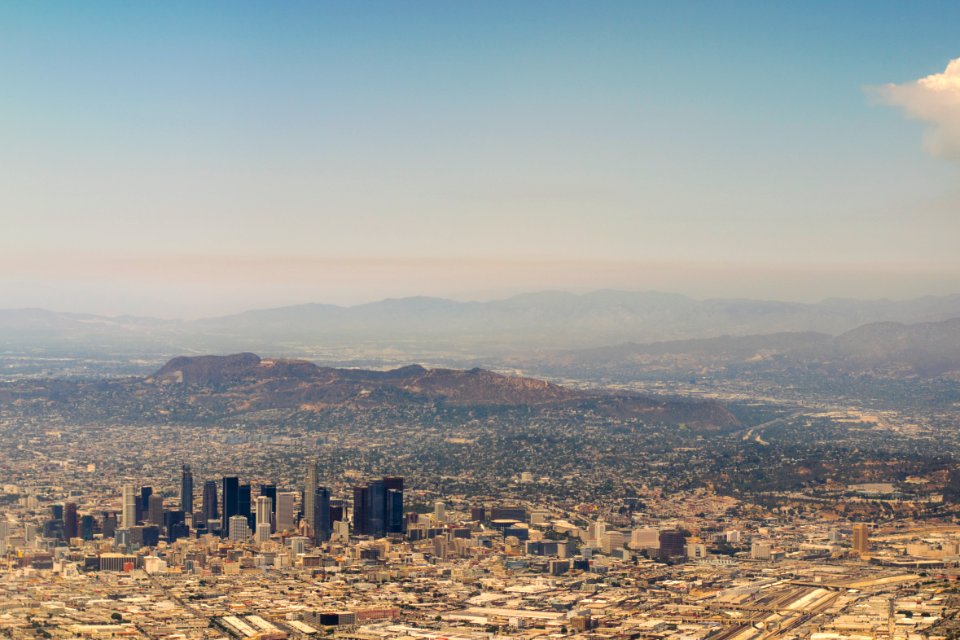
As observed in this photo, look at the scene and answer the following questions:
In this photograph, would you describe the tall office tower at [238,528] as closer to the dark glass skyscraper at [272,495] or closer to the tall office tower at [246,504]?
the tall office tower at [246,504]

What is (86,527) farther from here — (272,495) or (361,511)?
(361,511)

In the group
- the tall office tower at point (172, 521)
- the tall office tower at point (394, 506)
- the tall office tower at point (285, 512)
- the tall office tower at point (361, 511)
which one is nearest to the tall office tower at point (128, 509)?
the tall office tower at point (172, 521)

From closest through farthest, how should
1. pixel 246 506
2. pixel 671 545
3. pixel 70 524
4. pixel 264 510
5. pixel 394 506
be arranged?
pixel 671 545
pixel 70 524
pixel 394 506
pixel 264 510
pixel 246 506

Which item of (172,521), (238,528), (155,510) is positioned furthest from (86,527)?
(238,528)

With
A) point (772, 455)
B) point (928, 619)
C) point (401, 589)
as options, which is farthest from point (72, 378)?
point (928, 619)

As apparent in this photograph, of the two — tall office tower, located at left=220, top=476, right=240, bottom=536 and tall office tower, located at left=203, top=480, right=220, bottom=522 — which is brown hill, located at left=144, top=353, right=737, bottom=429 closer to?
tall office tower, located at left=203, top=480, right=220, bottom=522

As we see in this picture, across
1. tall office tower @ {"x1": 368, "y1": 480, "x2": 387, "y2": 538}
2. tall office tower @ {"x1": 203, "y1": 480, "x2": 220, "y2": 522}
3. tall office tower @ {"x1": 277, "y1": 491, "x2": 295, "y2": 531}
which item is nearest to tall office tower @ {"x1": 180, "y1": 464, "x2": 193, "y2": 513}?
tall office tower @ {"x1": 203, "y1": 480, "x2": 220, "y2": 522}
